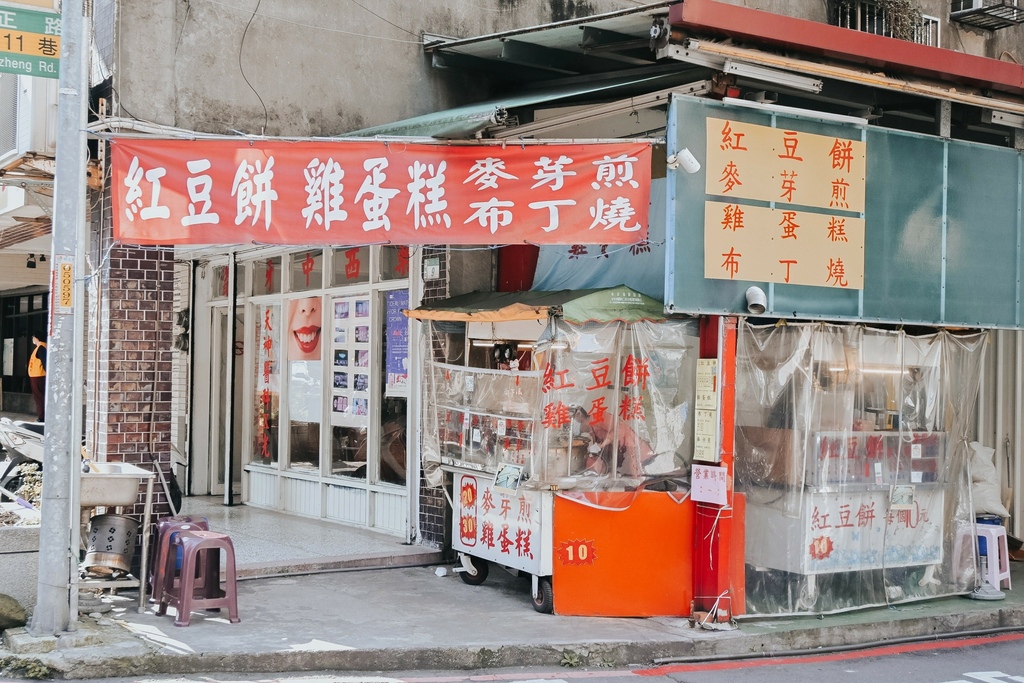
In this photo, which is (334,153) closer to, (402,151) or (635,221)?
(402,151)

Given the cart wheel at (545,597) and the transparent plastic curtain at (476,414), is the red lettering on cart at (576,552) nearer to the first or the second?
the cart wheel at (545,597)

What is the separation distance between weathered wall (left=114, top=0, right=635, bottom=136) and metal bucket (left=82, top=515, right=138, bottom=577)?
349 cm

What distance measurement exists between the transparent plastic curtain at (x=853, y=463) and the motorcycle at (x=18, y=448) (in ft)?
21.8

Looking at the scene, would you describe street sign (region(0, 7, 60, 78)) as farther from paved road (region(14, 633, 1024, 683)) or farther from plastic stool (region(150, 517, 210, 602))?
paved road (region(14, 633, 1024, 683))

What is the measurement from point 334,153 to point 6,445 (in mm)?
5275

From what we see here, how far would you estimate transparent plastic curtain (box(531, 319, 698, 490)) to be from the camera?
27.7 ft

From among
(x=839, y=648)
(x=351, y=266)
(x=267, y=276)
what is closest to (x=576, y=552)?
(x=839, y=648)

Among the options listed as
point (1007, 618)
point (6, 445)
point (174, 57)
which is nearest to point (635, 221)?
point (174, 57)

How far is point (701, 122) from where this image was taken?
27.3ft

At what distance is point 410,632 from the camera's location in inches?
305

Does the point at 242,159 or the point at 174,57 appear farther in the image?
the point at 174,57

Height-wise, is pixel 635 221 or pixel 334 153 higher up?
pixel 334 153

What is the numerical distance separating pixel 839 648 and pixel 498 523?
300 cm

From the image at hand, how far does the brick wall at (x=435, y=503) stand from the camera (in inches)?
408
